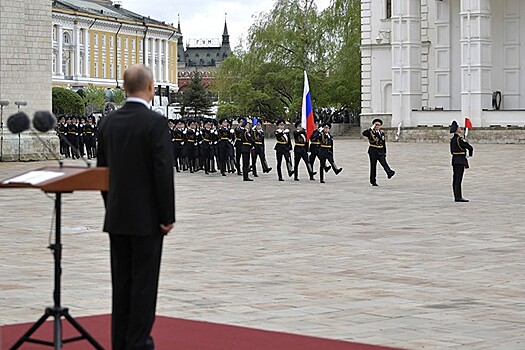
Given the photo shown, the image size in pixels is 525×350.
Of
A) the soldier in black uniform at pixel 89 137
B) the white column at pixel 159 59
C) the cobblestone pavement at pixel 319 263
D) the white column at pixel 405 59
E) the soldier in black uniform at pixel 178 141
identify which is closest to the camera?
the cobblestone pavement at pixel 319 263

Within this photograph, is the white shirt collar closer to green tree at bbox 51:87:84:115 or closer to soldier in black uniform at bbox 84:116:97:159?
soldier in black uniform at bbox 84:116:97:159

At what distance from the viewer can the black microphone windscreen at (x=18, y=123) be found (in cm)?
795

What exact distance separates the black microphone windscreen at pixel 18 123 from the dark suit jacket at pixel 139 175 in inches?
22.9

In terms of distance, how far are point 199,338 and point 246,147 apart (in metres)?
24.9

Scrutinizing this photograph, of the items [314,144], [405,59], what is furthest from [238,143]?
[405,59]

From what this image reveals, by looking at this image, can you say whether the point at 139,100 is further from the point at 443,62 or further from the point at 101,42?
the point at 101,42

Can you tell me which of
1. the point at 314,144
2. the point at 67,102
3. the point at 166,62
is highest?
the point at 166,62

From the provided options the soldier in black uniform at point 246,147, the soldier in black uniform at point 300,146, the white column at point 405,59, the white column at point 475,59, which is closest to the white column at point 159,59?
the white column at point 405,59

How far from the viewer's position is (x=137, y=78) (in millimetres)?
8055

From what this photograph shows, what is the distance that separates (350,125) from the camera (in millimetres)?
74438

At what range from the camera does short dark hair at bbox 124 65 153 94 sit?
8.03 meters

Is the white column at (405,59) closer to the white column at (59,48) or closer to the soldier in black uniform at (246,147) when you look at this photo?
the soldier in black uniform at (246,147)

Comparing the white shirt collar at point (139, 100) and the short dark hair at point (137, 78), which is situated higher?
the short dark hair at point (137, 78)

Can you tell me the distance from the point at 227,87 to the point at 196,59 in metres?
106
